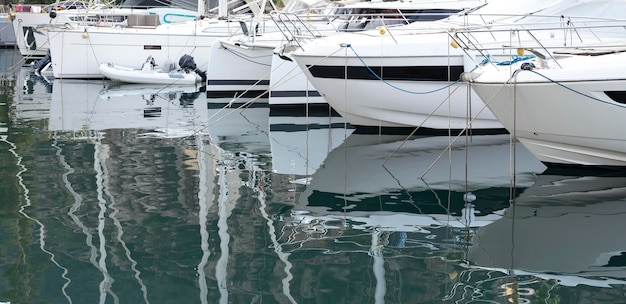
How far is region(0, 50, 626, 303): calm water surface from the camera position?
7574mm

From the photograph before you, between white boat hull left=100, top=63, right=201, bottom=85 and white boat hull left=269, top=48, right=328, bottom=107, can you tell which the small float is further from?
white boat hull left=269, top=48, right=328, bottom=107

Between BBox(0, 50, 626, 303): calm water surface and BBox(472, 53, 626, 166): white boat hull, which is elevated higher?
BBox(472, 53, 626, 166): white boat hull

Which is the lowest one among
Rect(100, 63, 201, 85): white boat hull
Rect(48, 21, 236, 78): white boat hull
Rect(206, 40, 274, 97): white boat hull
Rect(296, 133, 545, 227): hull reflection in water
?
Rect(296, 133, 545, 227): hull reflection in water

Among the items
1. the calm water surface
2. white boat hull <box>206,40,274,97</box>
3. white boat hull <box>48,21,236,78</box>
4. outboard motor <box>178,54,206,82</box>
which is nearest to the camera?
the calm water surface

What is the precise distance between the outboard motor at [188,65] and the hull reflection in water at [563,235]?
56.3 ft

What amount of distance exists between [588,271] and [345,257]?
2033 millimetres

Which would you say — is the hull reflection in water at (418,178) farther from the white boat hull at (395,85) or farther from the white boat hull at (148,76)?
the white boat hull at (148,76)

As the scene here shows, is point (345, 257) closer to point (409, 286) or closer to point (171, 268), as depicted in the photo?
point (409, 286)

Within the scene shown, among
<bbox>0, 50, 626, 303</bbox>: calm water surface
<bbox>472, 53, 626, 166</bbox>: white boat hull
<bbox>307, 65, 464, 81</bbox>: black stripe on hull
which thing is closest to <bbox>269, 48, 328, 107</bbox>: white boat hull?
<bbox>0, 50, 626, 303</bbox>: calm water surface

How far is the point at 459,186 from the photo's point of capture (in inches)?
460

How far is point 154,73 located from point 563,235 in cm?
1978

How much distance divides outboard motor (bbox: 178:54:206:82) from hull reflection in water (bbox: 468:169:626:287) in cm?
1717

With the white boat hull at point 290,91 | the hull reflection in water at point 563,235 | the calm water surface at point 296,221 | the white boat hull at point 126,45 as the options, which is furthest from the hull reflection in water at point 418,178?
the white boat hull at point 126,45

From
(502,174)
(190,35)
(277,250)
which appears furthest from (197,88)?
(277,250)
